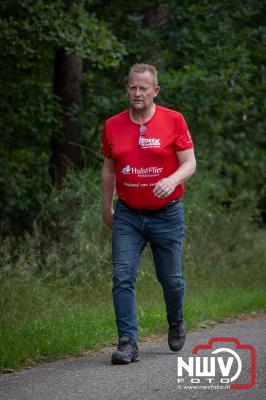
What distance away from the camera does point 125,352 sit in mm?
7715

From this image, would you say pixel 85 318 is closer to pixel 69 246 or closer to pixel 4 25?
pixel 69 246

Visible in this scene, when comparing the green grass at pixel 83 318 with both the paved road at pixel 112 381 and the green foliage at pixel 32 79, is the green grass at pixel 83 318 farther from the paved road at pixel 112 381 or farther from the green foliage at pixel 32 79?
the green foliage at pixel 32 79

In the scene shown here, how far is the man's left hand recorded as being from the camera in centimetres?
754

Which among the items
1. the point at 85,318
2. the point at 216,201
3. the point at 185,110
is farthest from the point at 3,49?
the point at 85,318

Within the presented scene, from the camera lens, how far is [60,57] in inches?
647

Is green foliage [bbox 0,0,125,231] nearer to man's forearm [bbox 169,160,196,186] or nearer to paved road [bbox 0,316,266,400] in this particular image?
paved road [bbox 0,316,266,400]

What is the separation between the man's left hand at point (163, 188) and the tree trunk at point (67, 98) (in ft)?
28.5

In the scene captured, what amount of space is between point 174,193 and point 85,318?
2.38m

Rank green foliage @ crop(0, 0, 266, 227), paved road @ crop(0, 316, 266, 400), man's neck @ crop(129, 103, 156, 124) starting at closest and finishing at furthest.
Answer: paved road @ crop(0, 316, 266, 400), man's neck @ crop(129, 103, 156, 124), green foliage @ crop(0, 0, 266, 227)

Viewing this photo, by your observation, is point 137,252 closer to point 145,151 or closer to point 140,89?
point 145,151

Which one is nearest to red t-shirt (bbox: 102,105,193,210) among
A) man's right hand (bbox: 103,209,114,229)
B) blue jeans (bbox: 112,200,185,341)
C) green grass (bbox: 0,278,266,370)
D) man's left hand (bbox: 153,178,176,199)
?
blue jeans (bbox: 112,200,185,341)

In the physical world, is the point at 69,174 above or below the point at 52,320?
above

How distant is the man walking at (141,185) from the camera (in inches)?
308

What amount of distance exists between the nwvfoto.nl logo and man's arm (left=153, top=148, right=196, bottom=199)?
1.29m
